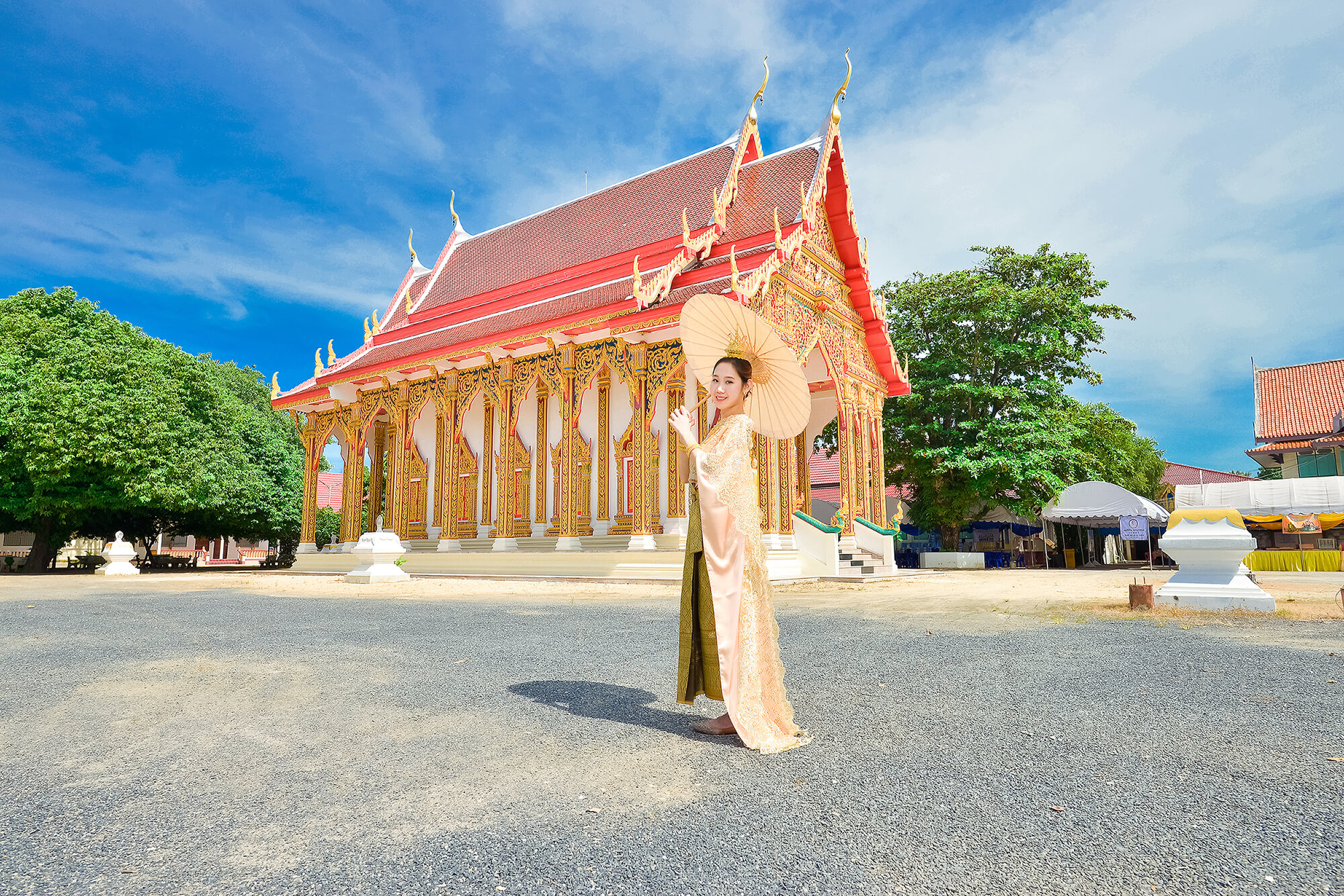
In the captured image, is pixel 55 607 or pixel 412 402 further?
pixel 412 402

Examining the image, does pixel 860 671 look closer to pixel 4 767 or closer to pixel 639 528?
pixel 4 767

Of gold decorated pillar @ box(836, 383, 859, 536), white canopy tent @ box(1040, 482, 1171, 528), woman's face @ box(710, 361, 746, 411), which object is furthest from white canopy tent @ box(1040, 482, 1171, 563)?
woman's face @ box(710, 361, 746, 411)

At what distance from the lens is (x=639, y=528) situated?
11914 millimetres

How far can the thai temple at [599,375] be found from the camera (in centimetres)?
1214

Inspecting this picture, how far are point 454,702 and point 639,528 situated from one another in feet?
28.4

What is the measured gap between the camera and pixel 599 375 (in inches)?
531

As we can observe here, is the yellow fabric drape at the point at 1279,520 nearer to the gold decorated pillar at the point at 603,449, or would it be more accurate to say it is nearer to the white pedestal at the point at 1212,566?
the white pedestal at the point at 1212,566

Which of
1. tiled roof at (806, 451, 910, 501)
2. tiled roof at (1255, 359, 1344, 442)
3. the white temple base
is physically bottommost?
the white temple base

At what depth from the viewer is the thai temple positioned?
12.1 metres

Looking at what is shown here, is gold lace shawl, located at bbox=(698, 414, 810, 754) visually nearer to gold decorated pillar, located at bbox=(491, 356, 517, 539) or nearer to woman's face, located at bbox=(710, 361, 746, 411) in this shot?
woman's face, located at bbox=(710, 361, 746, 411)

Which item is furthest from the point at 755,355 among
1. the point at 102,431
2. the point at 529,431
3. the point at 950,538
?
the point at 950,538

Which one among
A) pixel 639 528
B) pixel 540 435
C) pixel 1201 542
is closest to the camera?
pixel 1201 542

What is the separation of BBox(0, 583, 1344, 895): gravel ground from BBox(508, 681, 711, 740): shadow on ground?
20 mm

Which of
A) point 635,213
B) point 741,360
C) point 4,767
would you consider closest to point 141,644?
point 4,767
